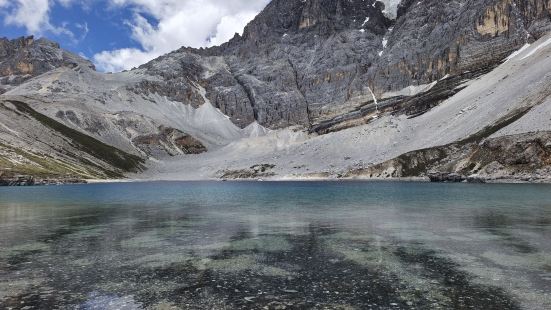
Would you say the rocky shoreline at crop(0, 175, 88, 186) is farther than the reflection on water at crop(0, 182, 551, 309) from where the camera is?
Yes

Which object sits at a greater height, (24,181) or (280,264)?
(24,181)

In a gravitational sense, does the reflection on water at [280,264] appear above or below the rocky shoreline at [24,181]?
below

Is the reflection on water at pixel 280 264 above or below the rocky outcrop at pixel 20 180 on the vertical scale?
below

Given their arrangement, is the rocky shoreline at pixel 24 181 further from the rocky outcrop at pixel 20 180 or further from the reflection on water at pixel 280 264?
the reflection on water at pixel 280 264

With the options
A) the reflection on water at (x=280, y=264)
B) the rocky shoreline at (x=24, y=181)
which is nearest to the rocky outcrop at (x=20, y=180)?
the rocky shoreline at (x=24, y=181)

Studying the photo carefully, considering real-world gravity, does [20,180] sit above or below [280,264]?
above

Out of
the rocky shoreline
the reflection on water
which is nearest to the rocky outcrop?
the rocky shoreline

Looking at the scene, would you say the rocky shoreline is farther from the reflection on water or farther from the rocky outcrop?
the reflection on water

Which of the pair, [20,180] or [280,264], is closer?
[280,264]

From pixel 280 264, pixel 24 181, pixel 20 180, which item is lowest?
pixel 280 264

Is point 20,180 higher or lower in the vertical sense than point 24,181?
higher

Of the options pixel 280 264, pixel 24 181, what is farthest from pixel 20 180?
pixel 280 264

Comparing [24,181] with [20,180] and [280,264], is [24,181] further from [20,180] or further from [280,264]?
Answer: [280,264]

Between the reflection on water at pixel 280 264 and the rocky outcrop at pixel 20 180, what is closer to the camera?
the reflection on water at pixel 280 264
